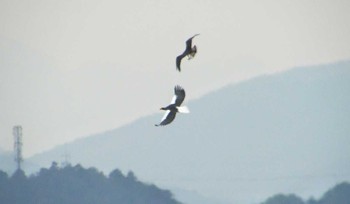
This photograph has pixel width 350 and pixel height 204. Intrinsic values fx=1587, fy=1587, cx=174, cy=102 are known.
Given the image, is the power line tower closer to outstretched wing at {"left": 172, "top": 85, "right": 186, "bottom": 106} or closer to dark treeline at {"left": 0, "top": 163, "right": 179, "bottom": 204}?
dark treeline at {"left": 0, "top": 163, "right": 179, "bottom": 204}

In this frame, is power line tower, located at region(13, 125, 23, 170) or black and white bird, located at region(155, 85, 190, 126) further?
power line tower, located at region(13, 125, 23, 170)

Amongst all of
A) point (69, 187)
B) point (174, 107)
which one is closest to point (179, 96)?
point (174, 107)

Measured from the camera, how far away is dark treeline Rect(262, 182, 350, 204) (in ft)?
510

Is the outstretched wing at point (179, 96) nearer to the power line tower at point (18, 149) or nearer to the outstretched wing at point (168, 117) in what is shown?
the outstretched wing at point (168, 117)

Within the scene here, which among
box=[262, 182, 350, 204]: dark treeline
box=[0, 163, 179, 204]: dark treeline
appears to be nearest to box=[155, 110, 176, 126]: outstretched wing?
box=[262, 182, 350, 204]: dark treeline

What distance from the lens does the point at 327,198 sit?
160 metres

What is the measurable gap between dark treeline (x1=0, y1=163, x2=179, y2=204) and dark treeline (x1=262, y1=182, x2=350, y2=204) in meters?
14.2

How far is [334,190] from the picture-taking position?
166 metres

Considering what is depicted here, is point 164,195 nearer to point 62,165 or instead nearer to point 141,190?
point 141,190

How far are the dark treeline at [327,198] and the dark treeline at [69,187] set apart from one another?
14.2 meters

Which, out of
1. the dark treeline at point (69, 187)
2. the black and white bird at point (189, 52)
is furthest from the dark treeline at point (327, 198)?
the black and white bird at point (189, 52)

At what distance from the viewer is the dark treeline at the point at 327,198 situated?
6123 inches

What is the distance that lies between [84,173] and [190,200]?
1477 cm

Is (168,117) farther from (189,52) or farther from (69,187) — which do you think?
(69,187)
